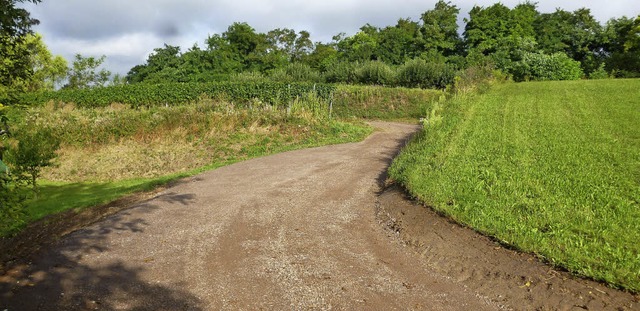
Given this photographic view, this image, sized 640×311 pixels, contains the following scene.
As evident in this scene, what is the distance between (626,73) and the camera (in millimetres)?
37156

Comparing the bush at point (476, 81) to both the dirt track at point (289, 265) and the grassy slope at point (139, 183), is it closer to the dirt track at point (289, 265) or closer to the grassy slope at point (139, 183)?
the grassy slope at point (139, 183)

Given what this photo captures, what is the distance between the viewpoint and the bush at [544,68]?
111 ft

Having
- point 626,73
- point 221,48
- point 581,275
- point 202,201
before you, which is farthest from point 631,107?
point 221,48

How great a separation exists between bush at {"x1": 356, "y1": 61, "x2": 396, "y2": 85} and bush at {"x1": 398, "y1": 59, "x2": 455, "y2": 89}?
932 millimetres

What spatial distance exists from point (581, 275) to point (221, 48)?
5690 cm

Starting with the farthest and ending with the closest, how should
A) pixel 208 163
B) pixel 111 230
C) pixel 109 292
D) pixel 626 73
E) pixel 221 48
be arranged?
pixel 221 48 → pixel 626 73 → pixel 208 163 → pixel 111 230 → pixel 109 292

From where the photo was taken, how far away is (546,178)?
797 centimetres

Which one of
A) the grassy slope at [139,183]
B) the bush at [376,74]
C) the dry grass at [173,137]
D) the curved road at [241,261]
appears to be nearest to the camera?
the curved road at [241,261]

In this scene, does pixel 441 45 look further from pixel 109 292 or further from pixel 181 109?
pixel 109 292

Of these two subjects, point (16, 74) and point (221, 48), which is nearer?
point (16, 74)

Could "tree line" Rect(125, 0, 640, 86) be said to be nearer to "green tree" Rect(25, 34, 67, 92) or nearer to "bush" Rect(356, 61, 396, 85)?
"bush" Rect(356, 61, 396, 85)

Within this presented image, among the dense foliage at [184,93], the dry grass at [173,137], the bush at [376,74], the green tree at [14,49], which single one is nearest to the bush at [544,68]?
the bush at [376,74]

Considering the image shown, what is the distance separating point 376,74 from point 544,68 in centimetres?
1459

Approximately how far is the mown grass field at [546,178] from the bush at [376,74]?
60.5 feet
